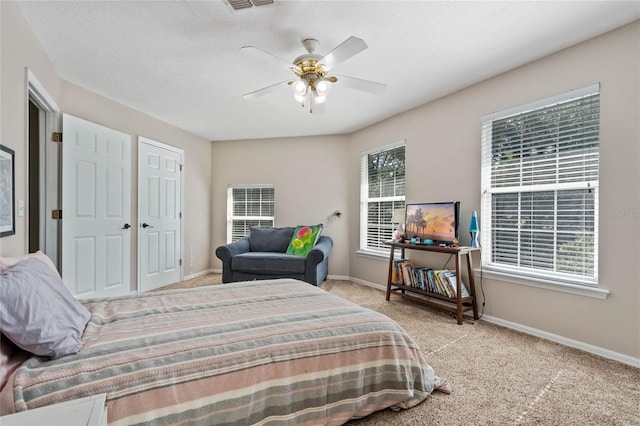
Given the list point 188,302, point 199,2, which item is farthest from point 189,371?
point 199,2

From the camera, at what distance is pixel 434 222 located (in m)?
3.31

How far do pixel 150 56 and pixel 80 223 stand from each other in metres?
1.91

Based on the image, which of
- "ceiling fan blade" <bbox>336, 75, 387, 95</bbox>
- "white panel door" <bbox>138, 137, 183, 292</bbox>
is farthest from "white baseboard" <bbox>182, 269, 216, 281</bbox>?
"ceiling fan blade" <bbox>336, 75, 387, 95</bbox>

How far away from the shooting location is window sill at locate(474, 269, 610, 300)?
2268 millimetres

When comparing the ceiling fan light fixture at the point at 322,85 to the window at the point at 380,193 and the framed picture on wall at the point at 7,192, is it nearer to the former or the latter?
the window at the point at 380,193

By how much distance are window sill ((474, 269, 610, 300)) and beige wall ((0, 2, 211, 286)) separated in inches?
152

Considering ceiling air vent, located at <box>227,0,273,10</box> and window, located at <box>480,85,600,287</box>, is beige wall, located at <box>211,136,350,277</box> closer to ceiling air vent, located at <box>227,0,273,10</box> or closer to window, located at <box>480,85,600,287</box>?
window, located at <box>480,85,600,287</box>

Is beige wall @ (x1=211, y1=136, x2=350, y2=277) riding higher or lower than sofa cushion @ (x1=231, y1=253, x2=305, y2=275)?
higher

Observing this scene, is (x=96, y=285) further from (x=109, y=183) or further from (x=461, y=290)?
(x=461, y=290)

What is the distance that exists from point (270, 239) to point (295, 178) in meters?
1.19

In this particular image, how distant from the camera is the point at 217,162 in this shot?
552 cm

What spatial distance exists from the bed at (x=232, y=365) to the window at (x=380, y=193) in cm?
268

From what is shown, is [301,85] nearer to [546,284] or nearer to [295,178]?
[546,284]

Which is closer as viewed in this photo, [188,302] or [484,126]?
[188,302]
